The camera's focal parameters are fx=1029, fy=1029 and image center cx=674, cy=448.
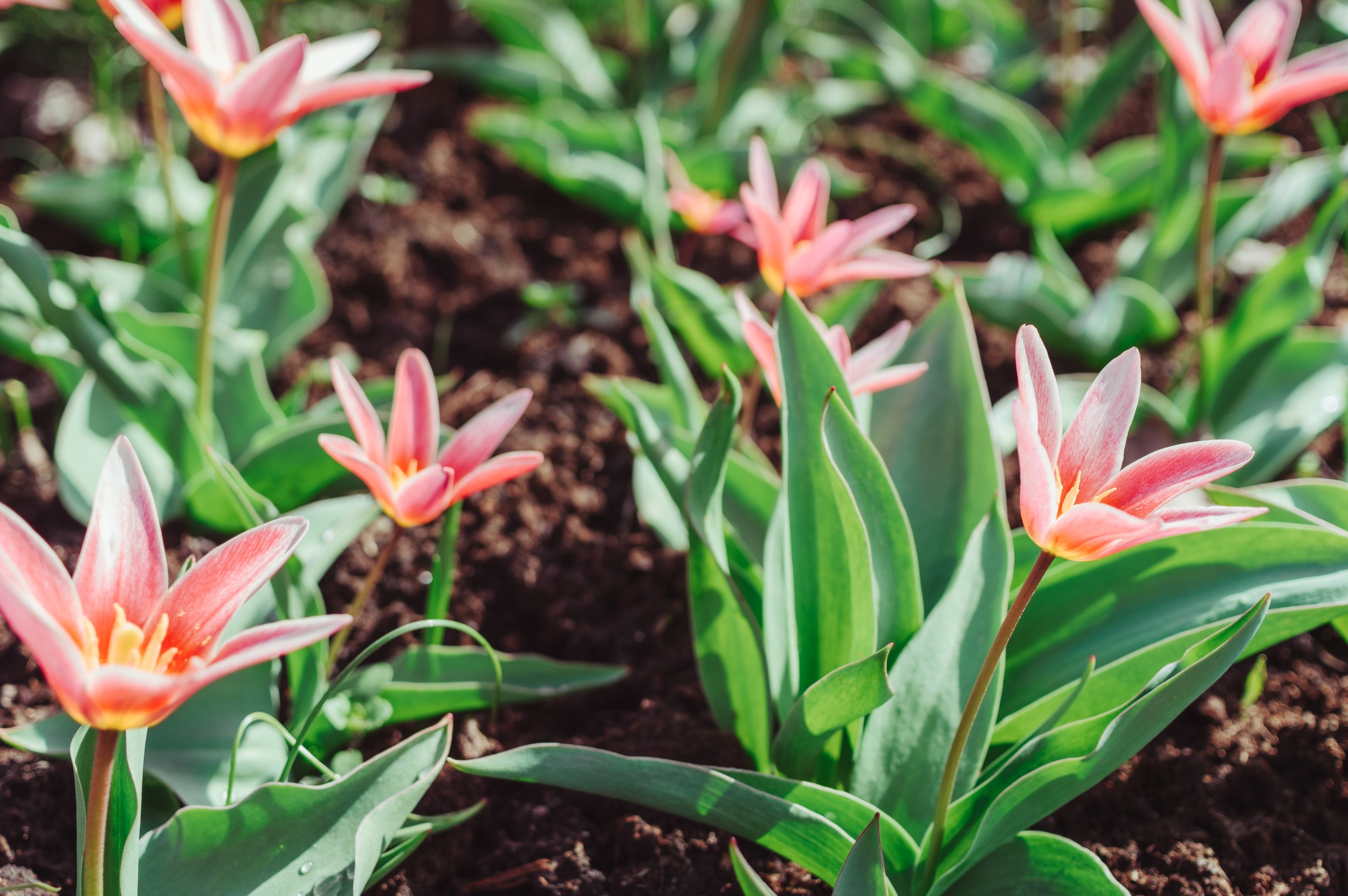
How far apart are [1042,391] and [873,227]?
1.65 ft

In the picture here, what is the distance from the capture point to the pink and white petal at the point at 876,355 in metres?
1.05

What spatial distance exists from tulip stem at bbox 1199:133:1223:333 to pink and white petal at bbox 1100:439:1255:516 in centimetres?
82

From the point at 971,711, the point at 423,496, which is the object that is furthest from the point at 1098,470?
the point at 423,496

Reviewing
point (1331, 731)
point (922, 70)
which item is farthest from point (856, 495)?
point (922, 70)

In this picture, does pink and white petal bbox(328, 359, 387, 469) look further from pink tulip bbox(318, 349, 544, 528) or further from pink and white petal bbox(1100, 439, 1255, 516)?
pink and white petal bbox(1100, 439, 1255, 516)

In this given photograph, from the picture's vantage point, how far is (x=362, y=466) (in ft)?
2.83

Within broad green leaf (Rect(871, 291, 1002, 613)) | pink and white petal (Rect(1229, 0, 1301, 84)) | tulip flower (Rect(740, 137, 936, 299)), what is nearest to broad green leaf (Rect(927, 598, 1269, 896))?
broad green leaf (Rect(871, 291, 1002, 613))

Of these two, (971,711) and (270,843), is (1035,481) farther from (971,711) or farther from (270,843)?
(270,843)

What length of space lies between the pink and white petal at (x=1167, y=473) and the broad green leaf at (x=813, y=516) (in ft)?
0.86

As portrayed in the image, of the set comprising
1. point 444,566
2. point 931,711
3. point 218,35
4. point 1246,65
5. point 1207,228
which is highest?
point 218,35

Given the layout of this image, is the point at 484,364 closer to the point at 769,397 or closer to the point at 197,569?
the point at 769,397

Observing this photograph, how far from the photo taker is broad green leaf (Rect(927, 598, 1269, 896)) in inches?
30.0

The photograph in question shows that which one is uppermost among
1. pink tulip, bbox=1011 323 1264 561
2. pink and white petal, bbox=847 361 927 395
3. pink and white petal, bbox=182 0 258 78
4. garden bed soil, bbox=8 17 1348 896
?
pink and white petal, bbox=182 0 258 78

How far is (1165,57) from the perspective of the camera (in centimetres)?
185
